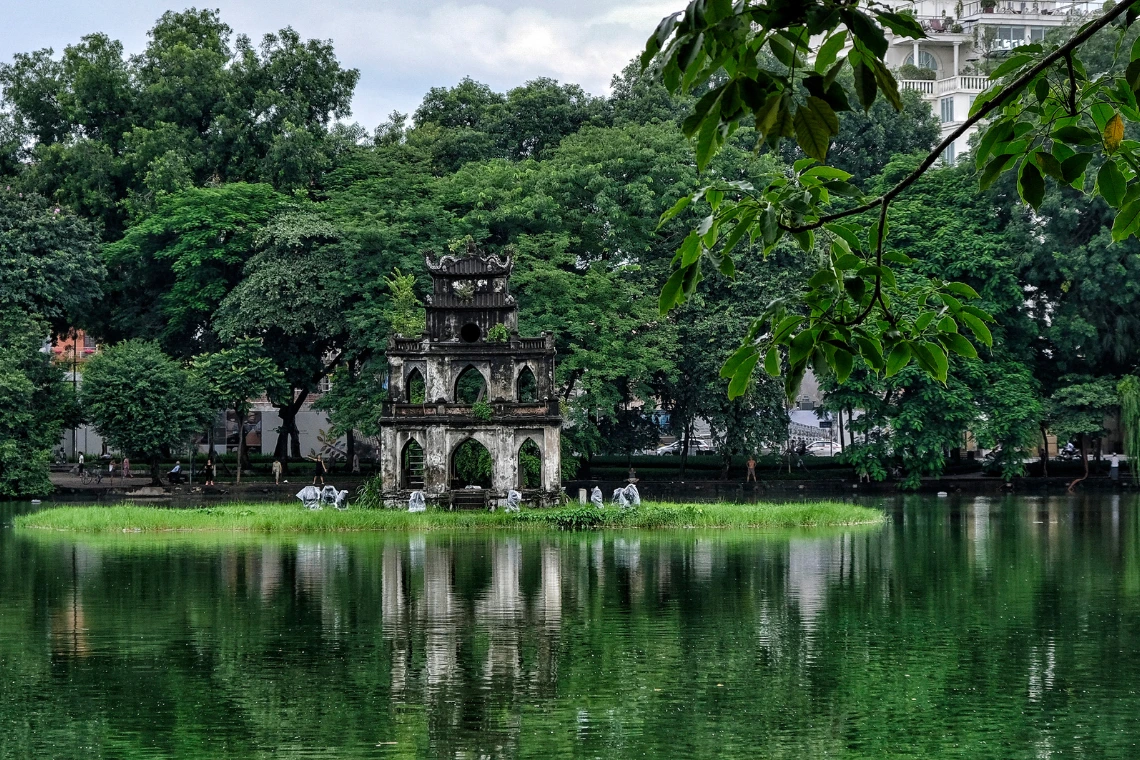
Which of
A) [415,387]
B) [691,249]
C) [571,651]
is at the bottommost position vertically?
[571,651]

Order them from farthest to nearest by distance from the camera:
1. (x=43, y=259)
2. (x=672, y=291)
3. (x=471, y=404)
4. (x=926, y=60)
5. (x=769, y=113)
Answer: (x=926, y=60)
(x=43, y=259)
(x=471, y=404)
(x=672, y=291)
(x=769, y=113)

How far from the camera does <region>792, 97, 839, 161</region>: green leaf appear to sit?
12.4 ft

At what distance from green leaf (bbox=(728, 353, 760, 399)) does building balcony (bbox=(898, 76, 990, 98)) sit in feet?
195

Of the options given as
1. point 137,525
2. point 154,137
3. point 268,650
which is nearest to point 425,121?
point 154,137

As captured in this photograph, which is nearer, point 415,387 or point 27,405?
point 415,387

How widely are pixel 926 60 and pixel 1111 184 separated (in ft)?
221

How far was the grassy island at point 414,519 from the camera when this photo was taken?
3297 centimetres

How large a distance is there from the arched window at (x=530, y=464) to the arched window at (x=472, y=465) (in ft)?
2.98

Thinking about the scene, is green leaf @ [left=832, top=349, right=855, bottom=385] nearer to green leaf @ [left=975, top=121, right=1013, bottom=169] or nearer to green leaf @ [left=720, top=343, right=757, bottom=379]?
green leaf @ [left=720, top=343, right=757, bottom=379]

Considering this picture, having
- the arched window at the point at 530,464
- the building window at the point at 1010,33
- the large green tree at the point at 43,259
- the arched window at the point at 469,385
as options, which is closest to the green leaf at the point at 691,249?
the arched window at the point at 530,464

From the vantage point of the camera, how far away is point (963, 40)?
65562 mm

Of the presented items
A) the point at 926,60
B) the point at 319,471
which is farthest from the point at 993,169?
the point at 926,60

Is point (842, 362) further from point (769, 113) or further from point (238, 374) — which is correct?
point (238, 374)

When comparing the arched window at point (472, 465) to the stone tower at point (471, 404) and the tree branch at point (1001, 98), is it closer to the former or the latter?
the stone tower at point (471, 404)
